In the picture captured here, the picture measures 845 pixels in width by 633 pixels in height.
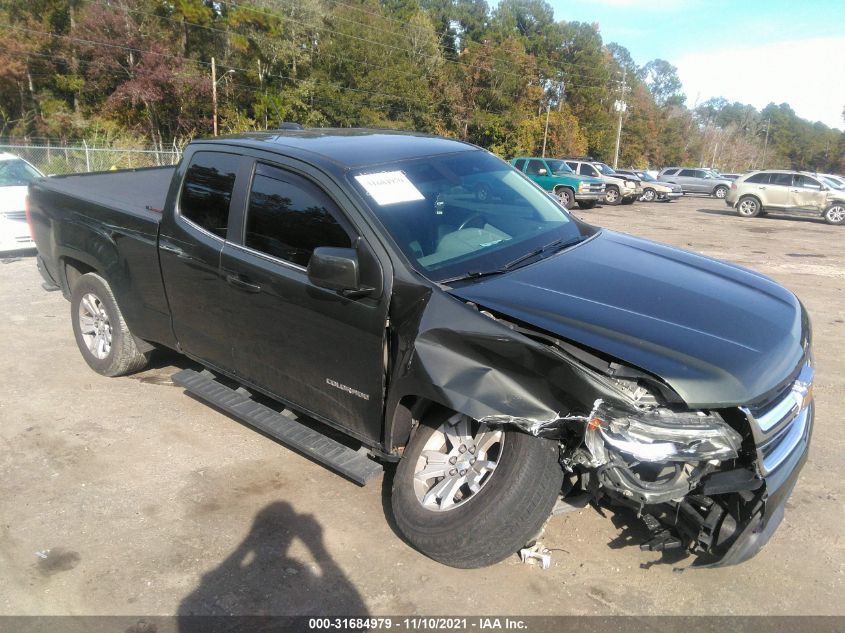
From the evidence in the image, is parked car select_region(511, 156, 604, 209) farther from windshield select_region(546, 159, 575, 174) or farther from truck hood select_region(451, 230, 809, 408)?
truck hood select_region(451, 230, 809, 408)

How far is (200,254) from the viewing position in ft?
13.6

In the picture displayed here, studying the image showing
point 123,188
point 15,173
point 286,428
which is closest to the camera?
point 286,428

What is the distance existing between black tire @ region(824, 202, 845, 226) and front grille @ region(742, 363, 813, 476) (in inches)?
906

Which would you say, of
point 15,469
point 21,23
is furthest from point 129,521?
point 21,23

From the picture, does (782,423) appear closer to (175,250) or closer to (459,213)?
(459,213)

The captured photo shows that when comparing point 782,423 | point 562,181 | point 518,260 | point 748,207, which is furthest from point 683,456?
point 748,207

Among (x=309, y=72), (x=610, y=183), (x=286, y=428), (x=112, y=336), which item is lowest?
(x=286, y=428)

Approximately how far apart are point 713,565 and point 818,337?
5.23m

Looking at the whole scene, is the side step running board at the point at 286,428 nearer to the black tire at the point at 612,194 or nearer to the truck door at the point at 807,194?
the truck door at the point at 807,194

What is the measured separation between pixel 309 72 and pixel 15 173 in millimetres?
35098

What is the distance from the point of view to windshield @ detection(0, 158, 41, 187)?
10.5 metres

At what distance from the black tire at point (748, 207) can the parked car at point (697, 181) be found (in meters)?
11.5

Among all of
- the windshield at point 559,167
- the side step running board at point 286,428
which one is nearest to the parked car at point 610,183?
the windshield at point 559,167

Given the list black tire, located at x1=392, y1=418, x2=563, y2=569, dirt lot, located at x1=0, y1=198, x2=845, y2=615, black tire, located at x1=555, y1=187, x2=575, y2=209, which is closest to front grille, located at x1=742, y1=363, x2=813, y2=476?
dirt lot, located at x1=0, y1=198, x2=845, y2=615
